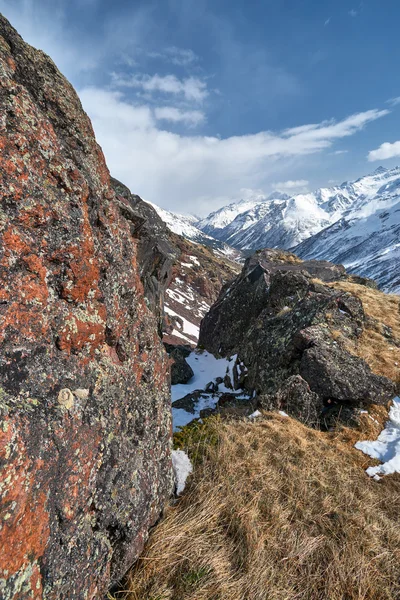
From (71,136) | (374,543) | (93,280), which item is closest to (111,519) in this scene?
(93,280)

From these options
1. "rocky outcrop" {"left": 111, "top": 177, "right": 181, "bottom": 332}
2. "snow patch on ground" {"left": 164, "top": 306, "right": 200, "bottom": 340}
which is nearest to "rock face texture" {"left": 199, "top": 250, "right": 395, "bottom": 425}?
"rocky outcrop" {"left": 111, "top": 177, "right": 181, "bottom": 332}

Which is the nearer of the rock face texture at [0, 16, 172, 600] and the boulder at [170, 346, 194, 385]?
the rock face texture at [0, 16, 172, 600]

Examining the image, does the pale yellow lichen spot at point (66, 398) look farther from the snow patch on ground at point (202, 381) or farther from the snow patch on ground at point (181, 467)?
the snow patch on ground at point (202, 381)

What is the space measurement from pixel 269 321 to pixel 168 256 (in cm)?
1456

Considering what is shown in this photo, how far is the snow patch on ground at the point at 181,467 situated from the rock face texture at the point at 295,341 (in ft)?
14.5

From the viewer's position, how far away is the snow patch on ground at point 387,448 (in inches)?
288

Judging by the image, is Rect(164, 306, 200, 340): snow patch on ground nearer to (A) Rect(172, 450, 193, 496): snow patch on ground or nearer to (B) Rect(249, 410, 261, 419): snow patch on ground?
(B) Rect(249, 410, 261, 419): snow patch on ground

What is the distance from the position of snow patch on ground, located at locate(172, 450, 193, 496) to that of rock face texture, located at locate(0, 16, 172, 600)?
38 centimetres

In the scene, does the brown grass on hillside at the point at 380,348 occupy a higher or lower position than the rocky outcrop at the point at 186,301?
higher

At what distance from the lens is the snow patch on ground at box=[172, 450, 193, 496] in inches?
216

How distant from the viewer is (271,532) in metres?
4.86

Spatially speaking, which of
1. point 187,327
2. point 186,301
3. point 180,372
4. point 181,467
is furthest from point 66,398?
point 186,301

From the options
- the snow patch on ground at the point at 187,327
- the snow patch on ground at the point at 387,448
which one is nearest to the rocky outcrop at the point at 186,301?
the snow patch on ground at the point at 187,327

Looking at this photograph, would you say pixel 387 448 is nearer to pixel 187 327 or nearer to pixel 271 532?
pixel 271 532
